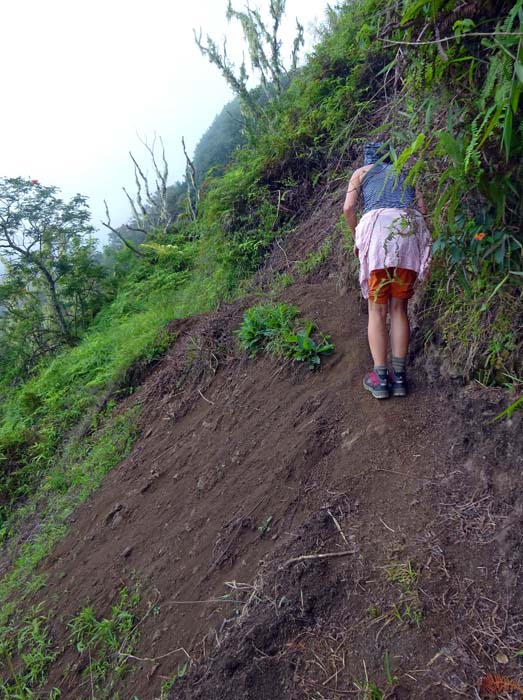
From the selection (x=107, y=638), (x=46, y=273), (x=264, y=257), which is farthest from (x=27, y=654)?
(x=46, y=273)

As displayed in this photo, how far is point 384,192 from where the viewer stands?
113 inches

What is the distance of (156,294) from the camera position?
1037 cm

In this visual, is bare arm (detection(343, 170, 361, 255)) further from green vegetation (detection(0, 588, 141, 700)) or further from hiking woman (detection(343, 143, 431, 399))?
green vegetation (detection(0, 588, 141, 700))

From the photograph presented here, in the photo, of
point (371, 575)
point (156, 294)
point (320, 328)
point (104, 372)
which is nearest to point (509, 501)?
point (371, 575)

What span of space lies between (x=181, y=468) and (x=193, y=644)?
1.56 metres

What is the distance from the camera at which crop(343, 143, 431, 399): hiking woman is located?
110 inches

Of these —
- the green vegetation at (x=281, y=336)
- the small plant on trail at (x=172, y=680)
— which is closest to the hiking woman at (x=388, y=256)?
the green vegetation at (x=281, y=336)

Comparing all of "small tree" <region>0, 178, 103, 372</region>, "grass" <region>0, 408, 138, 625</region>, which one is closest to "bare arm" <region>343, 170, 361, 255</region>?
"grass" <region>0, 408, 138, 625</region>

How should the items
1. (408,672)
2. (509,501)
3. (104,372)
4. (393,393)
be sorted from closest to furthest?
(408,672) → (509,501) → (393,393) → (104,372)

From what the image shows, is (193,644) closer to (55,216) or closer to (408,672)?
(408,672)

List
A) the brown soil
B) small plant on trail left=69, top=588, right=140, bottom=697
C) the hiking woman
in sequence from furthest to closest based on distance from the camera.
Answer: the hiking woman, small plant on trail left=69, top=588, right=140, bottom=697, the brown soil

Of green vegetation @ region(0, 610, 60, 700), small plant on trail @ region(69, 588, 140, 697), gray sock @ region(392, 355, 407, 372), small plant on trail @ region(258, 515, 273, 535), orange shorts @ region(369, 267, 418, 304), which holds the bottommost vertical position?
green vegetation @ region(0, 610, 60, 700)

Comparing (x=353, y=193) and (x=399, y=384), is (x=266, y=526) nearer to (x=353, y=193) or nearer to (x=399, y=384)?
(x=399, y=384)

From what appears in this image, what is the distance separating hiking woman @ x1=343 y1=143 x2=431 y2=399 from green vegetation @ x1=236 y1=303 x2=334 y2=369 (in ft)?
2.29
